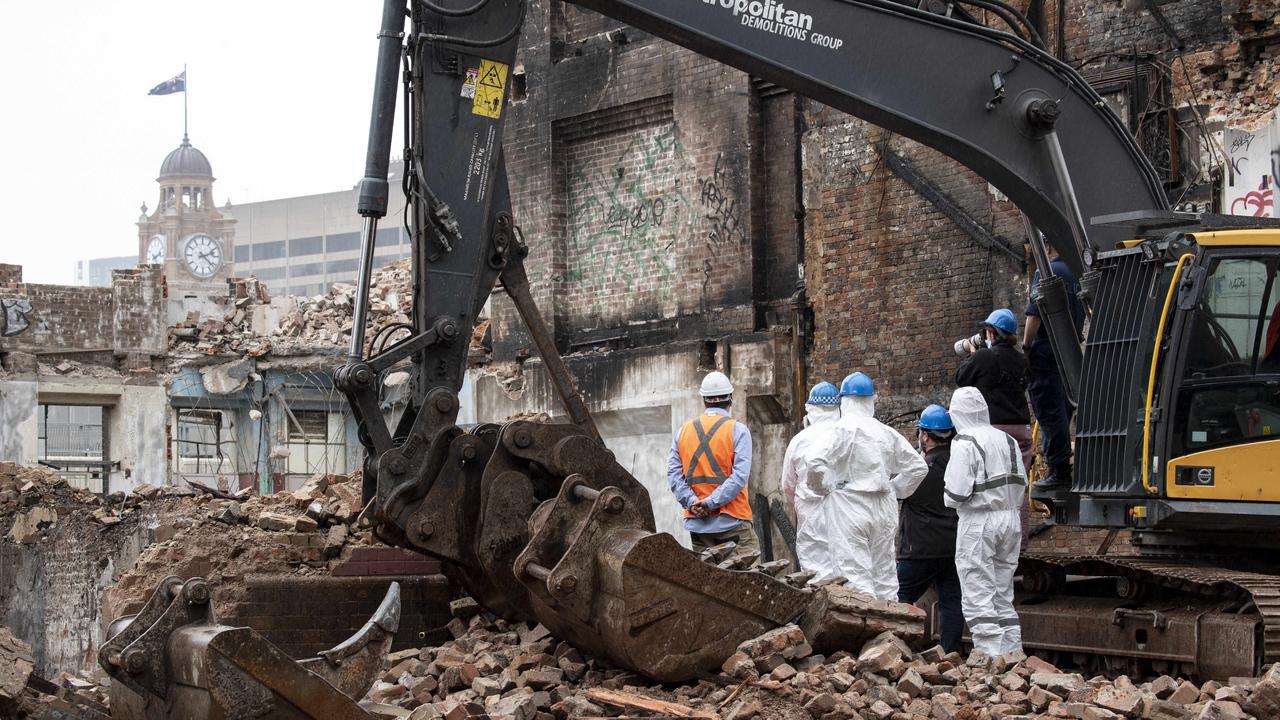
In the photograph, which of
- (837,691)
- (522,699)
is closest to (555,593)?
(522,699)

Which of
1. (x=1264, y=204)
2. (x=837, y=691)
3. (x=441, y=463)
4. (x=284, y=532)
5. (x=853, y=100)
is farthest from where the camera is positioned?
(x=1264, y=204)

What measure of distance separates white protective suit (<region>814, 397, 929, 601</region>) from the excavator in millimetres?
872

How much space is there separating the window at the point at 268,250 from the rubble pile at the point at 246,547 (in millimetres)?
109626

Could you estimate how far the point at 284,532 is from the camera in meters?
10.6

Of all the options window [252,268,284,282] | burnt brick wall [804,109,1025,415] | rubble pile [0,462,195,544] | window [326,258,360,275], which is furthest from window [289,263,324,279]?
burnt brick wall [804,109,1025,415]

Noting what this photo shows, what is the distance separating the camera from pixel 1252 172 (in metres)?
13.0

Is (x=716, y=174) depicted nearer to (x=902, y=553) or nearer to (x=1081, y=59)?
(x=1081, y=59)

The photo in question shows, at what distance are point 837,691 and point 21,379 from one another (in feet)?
94.1

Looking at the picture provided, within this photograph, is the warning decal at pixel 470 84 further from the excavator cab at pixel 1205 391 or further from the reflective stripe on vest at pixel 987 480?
the excavator cab at pixel 1205 391

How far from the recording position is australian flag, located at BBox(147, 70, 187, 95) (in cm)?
7394

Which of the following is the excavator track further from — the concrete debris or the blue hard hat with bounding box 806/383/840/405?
the concrete debris

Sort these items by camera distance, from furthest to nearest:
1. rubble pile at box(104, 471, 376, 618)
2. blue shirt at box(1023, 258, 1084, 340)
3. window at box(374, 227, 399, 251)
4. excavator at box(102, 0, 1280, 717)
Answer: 1. window at box(374, 227, 399, 251)
2. rubble pile at box(104, 471, 376, 618)
3. blue shirt at box(1023, 258, 1084, 340)
4. excavator at box(102, 0, 1280, 717)

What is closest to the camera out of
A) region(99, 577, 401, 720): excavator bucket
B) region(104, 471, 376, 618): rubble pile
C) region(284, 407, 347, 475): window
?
region(99, 577, 401, 720): excavator bucket

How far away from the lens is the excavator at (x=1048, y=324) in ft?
25.0
